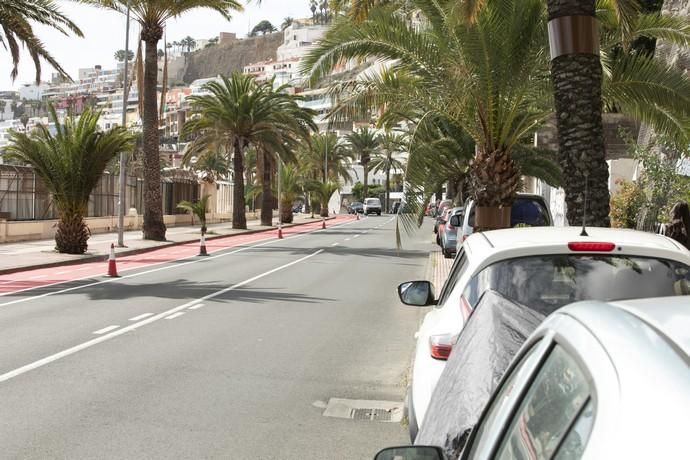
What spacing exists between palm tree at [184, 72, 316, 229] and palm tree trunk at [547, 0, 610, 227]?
37.9m

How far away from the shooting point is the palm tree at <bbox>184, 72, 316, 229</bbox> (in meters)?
47.6

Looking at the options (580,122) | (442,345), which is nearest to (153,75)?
(580,122)

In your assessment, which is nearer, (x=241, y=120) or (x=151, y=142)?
(x=151, y=142)

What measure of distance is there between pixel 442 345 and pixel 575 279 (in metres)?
0.81

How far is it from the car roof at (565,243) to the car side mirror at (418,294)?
4.40 feet

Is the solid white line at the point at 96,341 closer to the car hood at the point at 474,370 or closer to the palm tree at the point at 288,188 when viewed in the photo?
the car hood at the point at 474,370

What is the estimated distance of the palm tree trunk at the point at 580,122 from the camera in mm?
10023

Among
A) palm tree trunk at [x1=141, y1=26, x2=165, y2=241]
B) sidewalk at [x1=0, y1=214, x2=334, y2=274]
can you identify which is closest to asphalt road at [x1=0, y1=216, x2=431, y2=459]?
sidewalk at [x1=0, y1=214, x2=334, y2=274]

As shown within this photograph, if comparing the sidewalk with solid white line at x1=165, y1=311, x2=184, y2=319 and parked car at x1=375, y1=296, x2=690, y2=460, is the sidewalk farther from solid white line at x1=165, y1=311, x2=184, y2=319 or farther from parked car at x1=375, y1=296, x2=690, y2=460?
parked car at x1=375, y1=296, x2=690, y2=460

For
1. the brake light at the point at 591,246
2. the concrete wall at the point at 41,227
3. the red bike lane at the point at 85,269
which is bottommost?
the red bike lane at the point at 85,269

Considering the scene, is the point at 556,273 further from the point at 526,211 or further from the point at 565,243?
the point at 526,211

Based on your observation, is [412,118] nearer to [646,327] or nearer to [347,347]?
[347,347]

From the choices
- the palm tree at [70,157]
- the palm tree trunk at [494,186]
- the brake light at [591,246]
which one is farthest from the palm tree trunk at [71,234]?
the brake light at [591,246]

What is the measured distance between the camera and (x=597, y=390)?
4.82 ft
